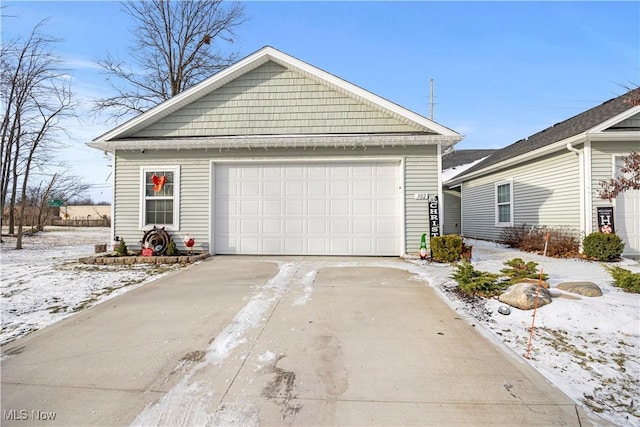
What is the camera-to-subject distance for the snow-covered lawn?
253 cm

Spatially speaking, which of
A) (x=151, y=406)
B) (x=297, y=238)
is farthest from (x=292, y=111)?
(x=151, y=406)

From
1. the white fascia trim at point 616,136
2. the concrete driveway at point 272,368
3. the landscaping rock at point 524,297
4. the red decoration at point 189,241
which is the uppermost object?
the white fascia trim at point 616,136

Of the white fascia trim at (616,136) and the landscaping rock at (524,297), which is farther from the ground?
the white fascia trim at (616,136)

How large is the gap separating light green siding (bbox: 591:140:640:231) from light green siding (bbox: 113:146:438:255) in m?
4.19

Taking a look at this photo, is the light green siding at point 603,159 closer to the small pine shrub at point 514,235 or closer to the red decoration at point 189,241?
the small pine shrub at point 514,235

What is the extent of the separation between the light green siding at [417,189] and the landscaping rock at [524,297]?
3.73 meters

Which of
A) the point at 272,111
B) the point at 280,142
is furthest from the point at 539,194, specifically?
the point at 272,111

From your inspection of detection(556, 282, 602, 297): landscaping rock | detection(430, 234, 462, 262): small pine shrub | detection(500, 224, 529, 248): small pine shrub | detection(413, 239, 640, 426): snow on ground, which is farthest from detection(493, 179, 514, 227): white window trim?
detection(556, 282, 602, 297): landscaping rock

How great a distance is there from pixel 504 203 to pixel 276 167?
9.10 m

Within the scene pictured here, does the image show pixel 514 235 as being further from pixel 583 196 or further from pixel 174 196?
pixel 174 196

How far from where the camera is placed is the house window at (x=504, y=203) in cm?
1156

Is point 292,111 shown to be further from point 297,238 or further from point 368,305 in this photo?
point 368,305

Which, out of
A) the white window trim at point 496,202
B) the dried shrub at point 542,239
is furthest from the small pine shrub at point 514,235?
the white window trim at point 496,202

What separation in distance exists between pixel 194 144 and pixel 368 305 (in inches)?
251
